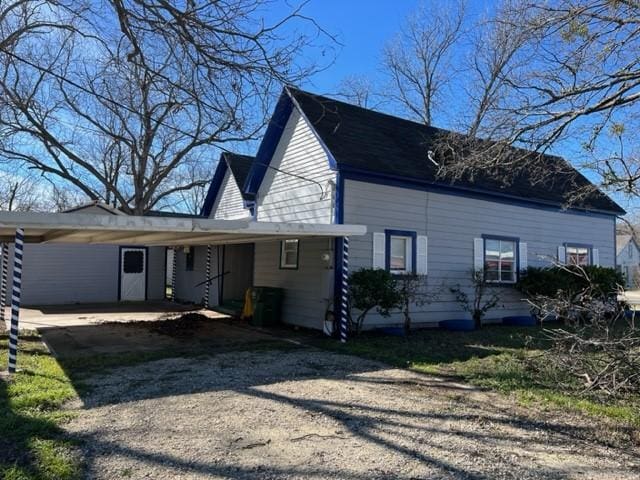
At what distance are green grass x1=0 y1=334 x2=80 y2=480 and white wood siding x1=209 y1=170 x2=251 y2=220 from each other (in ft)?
35.2

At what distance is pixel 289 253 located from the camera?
12742 millimetres

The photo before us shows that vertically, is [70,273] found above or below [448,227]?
below

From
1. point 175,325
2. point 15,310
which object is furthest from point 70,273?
point 15,310

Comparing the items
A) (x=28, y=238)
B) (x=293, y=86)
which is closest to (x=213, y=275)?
(x=28, y=238)

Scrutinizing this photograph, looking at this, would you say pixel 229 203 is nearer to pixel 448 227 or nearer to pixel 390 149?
pixel 390 149

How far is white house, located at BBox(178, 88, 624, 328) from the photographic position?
11273 mm

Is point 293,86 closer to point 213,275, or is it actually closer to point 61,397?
point 61,397

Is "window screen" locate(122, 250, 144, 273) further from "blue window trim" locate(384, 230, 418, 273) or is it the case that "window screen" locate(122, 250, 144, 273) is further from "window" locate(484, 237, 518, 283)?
"window" locate(484, 237, 518, 283)

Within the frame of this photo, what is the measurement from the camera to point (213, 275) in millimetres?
16703

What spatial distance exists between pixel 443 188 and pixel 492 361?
5449 mm

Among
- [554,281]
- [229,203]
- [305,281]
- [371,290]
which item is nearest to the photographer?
[371,290]

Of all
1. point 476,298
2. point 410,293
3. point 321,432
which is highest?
point 410,293

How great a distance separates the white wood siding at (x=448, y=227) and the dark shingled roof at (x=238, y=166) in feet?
24.2

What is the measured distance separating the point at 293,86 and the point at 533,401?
502 centimetres
